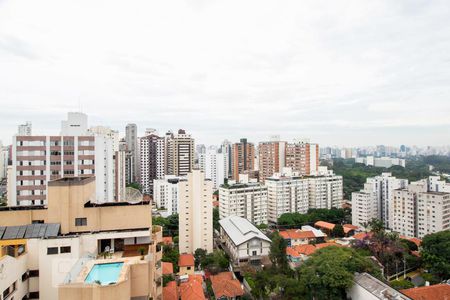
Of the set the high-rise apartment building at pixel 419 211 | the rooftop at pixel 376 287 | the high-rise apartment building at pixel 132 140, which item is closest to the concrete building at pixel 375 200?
the high-rise apartment building at pixel 419 211

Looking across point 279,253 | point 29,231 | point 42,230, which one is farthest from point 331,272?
point 29,231

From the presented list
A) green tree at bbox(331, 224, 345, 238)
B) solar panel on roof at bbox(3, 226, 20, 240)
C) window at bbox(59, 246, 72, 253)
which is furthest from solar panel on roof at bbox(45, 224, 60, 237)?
green tree at bbox(331, 224, 345, 238)

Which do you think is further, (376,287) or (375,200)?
→ (375,200)

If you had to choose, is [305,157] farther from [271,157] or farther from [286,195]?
[286,195]

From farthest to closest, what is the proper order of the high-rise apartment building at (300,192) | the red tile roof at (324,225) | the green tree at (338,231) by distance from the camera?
the high-rise apartment building at (300,192)
the red tile roof at (324,225)
the green tree at (338,231)

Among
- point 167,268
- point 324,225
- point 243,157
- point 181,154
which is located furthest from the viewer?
point 243,157

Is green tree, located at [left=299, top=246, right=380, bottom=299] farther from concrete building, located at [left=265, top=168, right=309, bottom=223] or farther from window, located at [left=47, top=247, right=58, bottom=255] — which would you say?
concrete building, located at [left=265, top=168, right=309, bottom=223]

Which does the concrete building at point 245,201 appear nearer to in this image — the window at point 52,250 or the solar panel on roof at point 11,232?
the solar panel on roof at point 11,232
